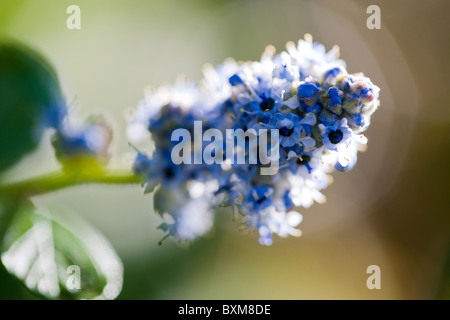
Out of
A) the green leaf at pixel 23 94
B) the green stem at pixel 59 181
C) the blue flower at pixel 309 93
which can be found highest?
the green leaf at pixel 23 94

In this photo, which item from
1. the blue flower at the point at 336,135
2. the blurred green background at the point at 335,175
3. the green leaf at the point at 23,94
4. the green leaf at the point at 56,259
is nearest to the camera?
the blue flower at the point at 336,135

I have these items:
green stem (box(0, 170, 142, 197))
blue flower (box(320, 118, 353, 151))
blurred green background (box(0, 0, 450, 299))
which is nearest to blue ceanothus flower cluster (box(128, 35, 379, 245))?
blue flower (box(320, 118, 353, 151))

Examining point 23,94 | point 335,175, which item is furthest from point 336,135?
point 335,175

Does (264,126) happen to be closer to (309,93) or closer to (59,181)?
(309,93)

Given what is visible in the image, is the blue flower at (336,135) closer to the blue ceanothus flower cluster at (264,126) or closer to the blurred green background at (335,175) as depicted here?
the blue ceanothus flower cluster at (264,126)

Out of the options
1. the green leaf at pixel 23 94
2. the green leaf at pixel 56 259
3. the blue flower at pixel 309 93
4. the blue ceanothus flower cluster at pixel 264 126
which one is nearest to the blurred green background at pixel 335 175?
the green leaf at pixel 23 94
